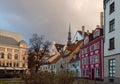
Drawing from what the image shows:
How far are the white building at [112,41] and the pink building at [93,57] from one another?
16.5 ft

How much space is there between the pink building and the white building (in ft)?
16.5

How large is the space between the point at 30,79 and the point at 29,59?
210ft

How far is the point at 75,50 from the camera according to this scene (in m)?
88.9

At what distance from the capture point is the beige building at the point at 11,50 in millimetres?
137250

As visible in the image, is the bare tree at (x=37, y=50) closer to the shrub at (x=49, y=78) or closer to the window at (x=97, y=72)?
the window at (x=97, y=72)

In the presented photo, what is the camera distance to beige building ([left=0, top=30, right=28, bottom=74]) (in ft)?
450

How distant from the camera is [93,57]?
201ft

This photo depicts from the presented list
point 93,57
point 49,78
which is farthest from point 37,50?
point 49,78

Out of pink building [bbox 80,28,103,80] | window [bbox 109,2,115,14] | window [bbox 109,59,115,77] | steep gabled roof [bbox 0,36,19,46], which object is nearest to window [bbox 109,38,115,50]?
window [bbox 109,59,115,77]

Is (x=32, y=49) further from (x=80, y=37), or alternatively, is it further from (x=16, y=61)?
(x=16, y=61)

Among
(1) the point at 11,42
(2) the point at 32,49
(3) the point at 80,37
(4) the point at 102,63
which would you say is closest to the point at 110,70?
(4) the point at 102,63

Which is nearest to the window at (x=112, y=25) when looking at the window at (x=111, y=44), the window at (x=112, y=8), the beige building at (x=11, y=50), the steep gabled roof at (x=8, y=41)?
the window at (x=111, y=44)

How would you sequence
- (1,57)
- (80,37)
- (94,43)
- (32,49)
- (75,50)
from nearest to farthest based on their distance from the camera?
1. (94,43)
2. (32,49)
3. (75,50)
4. (80,37)
5. (1,57)

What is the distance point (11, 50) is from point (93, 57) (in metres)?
88.7
